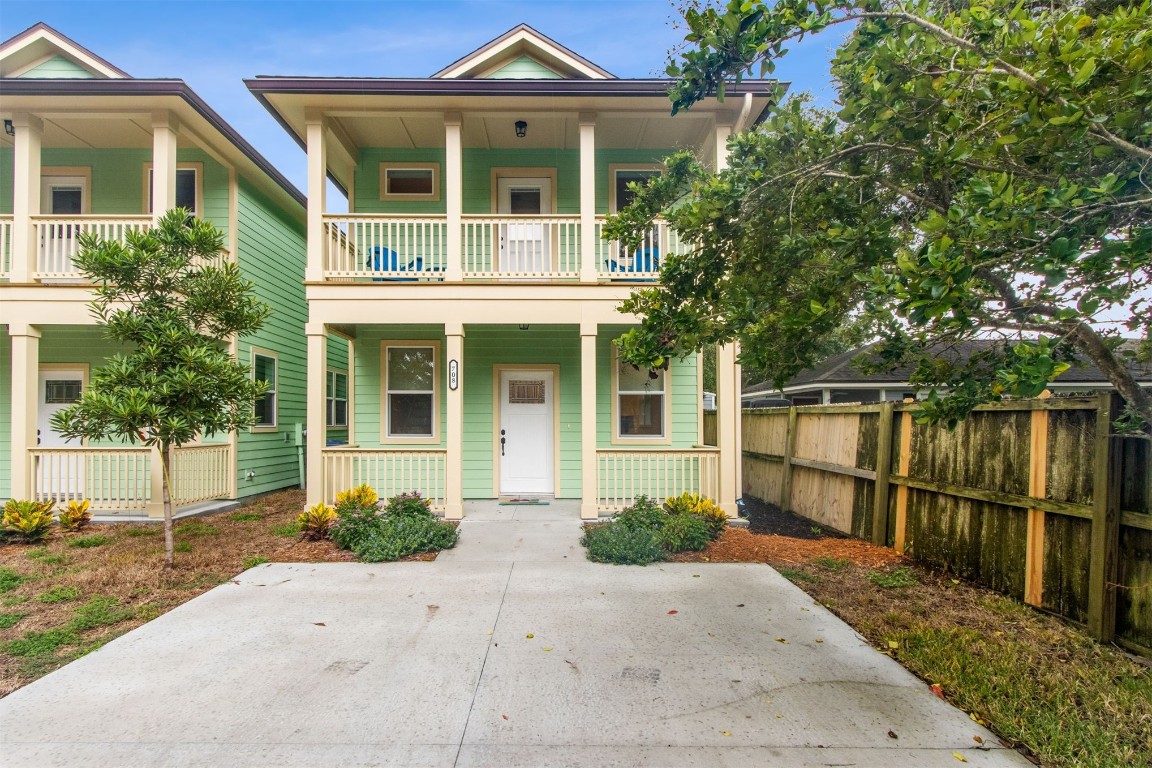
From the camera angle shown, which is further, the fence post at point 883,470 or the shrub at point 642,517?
the shrub at point 642,517

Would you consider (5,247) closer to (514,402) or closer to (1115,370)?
(514,402)

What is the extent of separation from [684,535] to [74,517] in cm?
770

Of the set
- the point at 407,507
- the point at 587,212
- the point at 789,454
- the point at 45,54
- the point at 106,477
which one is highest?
the point at 45,54

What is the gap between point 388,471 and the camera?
798 cm

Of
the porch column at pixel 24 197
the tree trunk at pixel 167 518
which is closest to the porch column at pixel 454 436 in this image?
the tree trunk at pixel 167 518

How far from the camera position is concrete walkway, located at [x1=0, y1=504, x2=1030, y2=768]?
2.70 m

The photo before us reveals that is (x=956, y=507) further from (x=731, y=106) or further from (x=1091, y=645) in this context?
(x=731, y=106)

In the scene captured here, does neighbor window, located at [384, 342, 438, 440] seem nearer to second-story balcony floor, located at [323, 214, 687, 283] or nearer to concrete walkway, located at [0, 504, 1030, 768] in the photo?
second-story balcony floor, located at [323, 214, 687, 283]

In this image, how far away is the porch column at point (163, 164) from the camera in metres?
Result: 7.75

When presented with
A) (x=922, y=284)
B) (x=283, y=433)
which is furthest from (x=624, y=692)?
(x=283, y=433)

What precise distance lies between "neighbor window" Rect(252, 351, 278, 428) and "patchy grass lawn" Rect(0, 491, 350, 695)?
102 inches

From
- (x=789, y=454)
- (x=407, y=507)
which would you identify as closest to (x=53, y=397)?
(x=407, y=507)

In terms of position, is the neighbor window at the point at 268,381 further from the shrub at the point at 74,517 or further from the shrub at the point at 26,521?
the shrub at the point at 26,521

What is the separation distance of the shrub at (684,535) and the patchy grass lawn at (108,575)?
11.9ft
